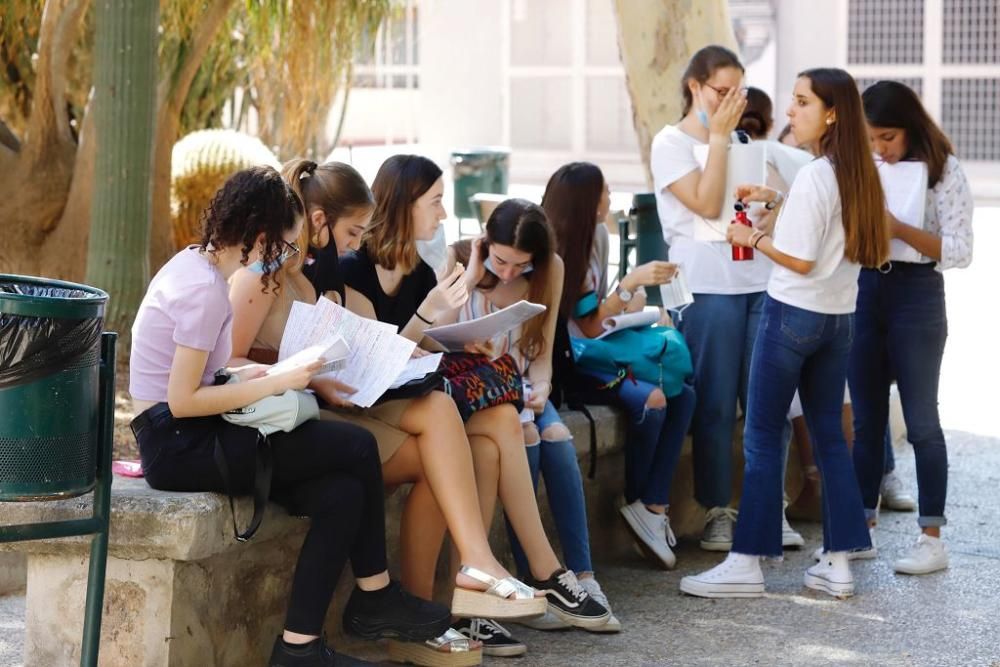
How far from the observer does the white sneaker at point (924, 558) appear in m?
5.28

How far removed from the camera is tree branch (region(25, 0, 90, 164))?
296 inches

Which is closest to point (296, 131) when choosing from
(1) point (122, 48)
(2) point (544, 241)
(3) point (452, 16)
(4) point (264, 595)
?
(1) point (122, 48)

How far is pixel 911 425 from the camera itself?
5.34 metres

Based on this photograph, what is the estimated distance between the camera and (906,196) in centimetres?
523

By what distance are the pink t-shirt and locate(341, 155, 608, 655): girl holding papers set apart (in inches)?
29.9

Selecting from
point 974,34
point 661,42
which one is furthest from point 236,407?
point 974,34

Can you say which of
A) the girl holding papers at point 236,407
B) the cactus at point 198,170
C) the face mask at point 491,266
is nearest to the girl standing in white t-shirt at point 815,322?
the face mask at point 491,266

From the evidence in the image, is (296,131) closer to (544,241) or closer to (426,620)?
(544,241)

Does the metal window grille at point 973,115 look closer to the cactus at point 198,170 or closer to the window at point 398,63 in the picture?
the window at point 398,63

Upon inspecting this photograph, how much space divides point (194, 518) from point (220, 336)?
0.45m

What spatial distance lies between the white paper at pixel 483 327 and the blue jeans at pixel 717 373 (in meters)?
1.06

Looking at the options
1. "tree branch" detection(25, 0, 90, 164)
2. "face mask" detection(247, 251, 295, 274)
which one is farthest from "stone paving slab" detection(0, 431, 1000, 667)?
"tree branch" detection(25, 0, 90, 164)

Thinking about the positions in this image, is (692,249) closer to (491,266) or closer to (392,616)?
(491,266)

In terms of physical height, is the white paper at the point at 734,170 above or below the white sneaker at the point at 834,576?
above
